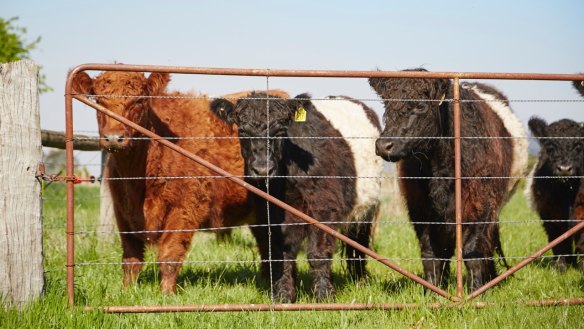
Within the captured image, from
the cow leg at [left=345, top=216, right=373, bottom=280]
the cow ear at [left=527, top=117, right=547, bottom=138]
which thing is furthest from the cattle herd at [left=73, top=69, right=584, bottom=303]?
the cow ear at [left=527, top=117, right=547, bottom=138]

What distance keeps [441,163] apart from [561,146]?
3402 millimetres

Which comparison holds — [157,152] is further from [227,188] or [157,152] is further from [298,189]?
[298,189]

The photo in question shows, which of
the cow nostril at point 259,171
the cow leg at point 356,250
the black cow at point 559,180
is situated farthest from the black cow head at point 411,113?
the black cow at point 559,180

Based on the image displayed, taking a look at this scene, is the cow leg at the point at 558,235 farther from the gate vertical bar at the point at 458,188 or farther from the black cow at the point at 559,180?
the gate vertical bar at the point at 458,188

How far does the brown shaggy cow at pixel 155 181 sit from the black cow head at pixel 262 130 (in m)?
0.64

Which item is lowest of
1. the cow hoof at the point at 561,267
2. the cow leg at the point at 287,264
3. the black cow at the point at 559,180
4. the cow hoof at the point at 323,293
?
the cow hoof at the point at 561,267

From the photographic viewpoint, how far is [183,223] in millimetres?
6117

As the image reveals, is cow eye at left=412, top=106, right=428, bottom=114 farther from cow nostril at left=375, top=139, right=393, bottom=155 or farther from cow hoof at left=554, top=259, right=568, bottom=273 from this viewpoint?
cow hoof at left=554, top=259, right=568, bottom=273

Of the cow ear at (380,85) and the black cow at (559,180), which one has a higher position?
the cow ear at (380,85)

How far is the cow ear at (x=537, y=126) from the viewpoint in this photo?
29.0ft

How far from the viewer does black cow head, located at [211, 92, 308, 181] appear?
5.55 metres

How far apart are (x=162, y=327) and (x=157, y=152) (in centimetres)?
218

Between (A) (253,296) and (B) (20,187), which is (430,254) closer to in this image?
(A) (253,296)

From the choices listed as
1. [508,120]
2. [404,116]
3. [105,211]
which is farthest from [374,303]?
[105,211]
